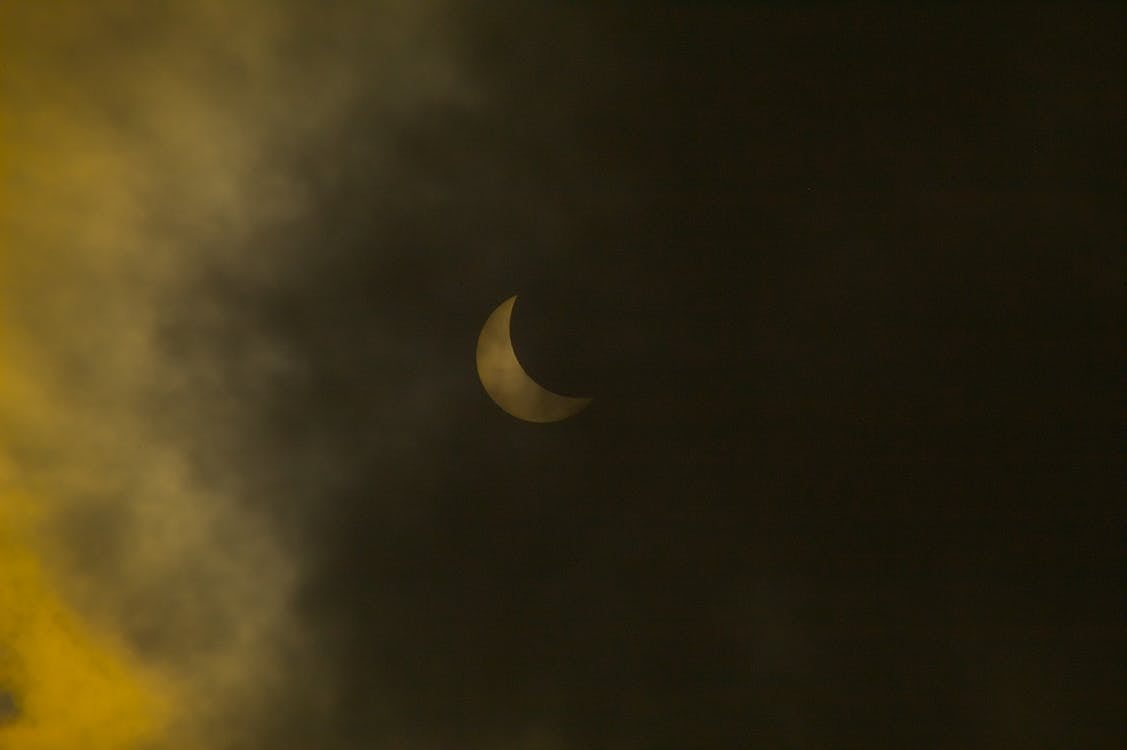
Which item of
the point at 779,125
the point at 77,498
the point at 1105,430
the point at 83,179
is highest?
the point at 83,179

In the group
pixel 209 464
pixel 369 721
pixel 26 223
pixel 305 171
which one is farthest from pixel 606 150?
pixel 369 721

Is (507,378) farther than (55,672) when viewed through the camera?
Yes

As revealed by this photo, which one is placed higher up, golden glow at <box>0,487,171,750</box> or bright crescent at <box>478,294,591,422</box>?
bright crescent at <box>478,294,591,422</box>

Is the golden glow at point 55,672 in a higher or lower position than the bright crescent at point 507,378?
lower

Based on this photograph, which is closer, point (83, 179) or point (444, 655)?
point (83, 179)

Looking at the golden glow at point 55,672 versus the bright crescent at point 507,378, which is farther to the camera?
the bright crescent at point 507,378

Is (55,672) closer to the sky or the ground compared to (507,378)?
closer to the ground

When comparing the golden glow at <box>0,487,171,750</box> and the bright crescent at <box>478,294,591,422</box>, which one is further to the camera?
the bright crescent at <box>478,294,591,422</box>

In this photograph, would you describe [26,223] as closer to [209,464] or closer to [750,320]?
[209,464]
